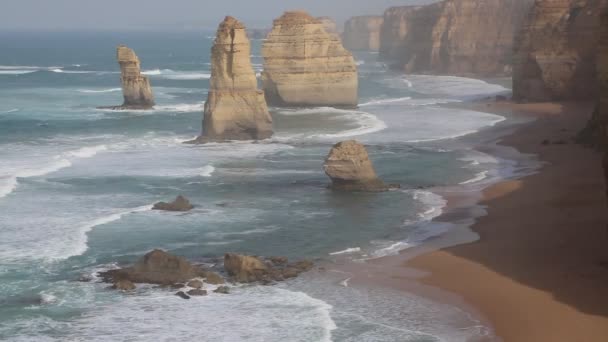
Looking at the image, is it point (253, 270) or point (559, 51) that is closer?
point (253, 270)

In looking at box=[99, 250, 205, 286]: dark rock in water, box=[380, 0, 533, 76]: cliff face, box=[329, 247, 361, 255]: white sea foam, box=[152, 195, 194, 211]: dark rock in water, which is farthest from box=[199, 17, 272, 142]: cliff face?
box=[380, 0, 533, 76]: cliff face

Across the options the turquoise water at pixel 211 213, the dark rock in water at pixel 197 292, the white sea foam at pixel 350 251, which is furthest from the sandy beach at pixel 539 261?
the dark rock in water at pixel 197 292

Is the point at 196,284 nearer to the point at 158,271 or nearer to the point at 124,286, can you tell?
the point at 158,271

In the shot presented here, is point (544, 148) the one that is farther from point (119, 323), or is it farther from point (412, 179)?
point (119, 323)

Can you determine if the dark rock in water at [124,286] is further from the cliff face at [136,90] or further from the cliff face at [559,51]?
the cliff face at [559,51]

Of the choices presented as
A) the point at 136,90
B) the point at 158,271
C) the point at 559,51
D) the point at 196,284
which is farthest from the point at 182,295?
the point at 136,90

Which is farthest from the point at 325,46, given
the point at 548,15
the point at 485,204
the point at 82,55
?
the point at 82,55
